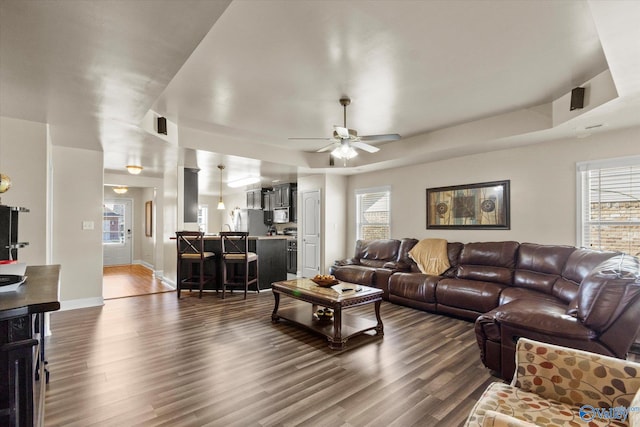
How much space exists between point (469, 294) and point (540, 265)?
3.11 feet

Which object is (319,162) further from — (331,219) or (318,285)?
(318,285)

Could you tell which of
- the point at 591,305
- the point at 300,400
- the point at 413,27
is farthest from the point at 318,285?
the point at 413,27

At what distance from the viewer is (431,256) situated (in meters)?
5.18

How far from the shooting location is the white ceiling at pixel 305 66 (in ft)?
6.19

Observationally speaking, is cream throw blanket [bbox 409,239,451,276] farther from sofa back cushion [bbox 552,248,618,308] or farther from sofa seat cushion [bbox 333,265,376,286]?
sofa back cushion [bbox 552,248,618,308]

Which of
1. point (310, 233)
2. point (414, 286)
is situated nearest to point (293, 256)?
point (310, 233)

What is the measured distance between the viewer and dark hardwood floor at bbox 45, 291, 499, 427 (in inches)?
82.3

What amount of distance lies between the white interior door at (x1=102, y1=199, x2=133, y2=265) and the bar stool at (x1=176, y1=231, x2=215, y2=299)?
4.95 metres

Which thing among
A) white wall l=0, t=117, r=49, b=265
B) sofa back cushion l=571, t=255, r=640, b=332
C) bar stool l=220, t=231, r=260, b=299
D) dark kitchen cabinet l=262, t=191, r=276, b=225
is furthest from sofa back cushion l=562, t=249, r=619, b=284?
dark kitchen cabinet l=262, t=191, r=276, b=225

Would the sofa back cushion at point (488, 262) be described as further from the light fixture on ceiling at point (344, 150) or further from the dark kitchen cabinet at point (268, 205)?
the dark kitchen cabinet at point (268, 205)

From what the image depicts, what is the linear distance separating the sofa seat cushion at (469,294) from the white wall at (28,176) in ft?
16.0

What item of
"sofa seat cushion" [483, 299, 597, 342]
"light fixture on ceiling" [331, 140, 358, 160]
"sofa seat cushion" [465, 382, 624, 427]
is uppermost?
"light fixture on ceiling" [331, 140, 358, 160]

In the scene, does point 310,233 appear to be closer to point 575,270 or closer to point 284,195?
point 284,195

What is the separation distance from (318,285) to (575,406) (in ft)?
8.81
